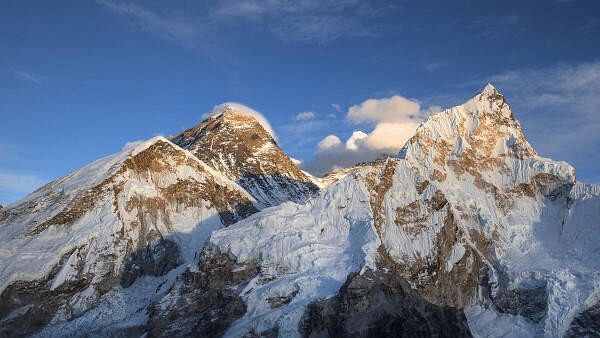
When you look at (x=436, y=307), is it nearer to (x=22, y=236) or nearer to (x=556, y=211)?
(x=556, y=211)

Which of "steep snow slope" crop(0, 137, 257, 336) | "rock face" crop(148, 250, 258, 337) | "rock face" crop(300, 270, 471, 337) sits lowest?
"rock face" crop(300, 270, 471, 337)

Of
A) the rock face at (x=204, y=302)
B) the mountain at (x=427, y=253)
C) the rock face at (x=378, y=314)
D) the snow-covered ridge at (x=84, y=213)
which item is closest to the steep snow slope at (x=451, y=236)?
the mountain at (x=427, y=253)

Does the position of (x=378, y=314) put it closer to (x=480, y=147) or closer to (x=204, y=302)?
(x=204, y=302)

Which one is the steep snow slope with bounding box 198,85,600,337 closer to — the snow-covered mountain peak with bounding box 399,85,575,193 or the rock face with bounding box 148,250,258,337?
the snow-covered mountain peak with bounding box 399,85,575,193

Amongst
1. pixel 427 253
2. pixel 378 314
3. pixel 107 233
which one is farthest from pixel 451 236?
pixel 107 233

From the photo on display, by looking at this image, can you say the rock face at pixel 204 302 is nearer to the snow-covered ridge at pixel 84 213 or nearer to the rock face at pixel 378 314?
the rock face at pixel 378 314

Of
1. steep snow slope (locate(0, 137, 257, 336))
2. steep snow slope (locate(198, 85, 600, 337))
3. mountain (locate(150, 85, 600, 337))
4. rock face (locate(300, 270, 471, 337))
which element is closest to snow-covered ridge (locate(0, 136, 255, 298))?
steep snow slope (locate(0, 137, 257, 336))
